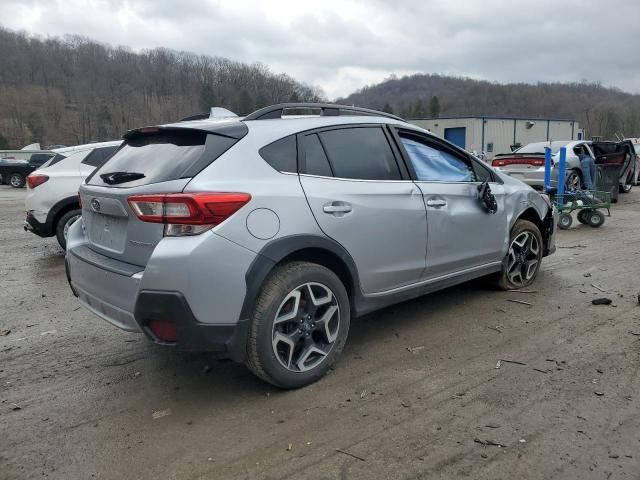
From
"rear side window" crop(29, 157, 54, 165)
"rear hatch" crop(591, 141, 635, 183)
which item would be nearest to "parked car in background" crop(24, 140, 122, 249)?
A: "rear hatch" crop(591, 141, 635, 183)

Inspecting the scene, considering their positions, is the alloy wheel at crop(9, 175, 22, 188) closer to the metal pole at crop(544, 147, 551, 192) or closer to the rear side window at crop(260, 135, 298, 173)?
the metal pole at crop(544, 147, 551, 192)

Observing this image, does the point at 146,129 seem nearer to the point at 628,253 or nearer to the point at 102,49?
the point at 628,253

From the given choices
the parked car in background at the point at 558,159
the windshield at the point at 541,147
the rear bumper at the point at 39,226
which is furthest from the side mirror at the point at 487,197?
Answer: the windshield at the point at 541,147

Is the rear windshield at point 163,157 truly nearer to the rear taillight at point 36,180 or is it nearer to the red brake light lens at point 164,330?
the red brake light lens at point 164,330

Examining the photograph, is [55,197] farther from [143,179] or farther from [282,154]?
[282,154]

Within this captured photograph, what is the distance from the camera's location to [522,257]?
521 cm

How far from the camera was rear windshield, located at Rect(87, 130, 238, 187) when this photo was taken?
2.93 metres

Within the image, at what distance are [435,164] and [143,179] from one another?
2359 millimetres

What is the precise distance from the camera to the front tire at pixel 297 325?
2.97 m

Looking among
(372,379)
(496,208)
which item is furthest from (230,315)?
(496,208)

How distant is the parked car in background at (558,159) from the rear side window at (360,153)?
8351mm

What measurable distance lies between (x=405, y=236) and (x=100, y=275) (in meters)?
2.06

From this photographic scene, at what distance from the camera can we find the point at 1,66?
97.9 m

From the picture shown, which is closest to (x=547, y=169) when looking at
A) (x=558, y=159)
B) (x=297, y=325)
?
(x=558, y=159)
